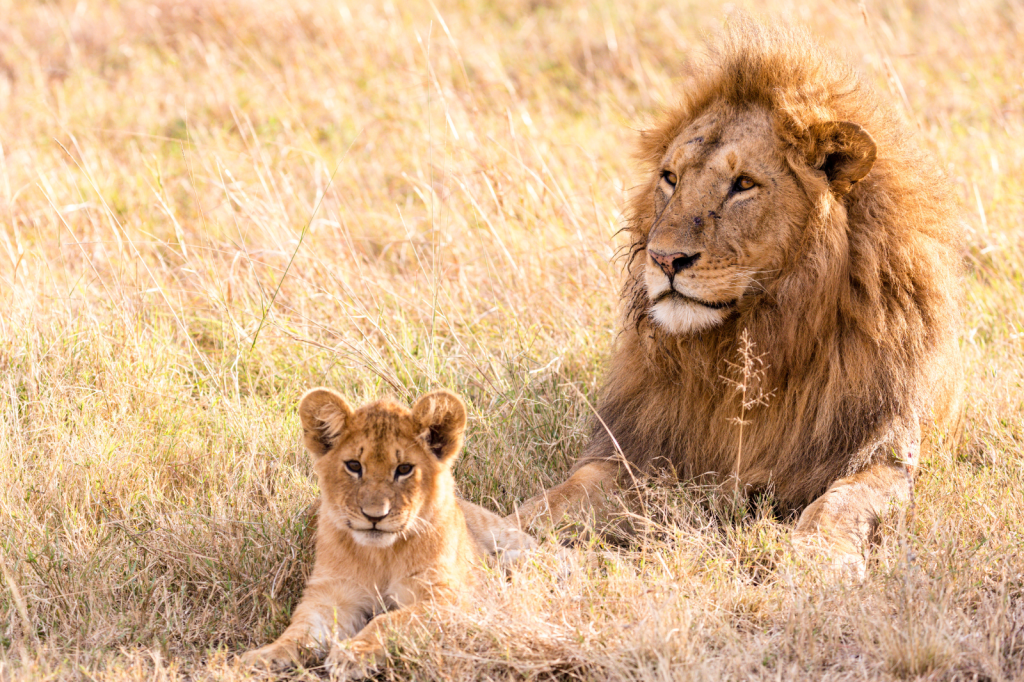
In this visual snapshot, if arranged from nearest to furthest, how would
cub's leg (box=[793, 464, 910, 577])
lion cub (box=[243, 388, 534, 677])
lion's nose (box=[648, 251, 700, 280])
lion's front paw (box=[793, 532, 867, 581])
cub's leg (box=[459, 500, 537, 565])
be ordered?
lion cub (box=[243, 388, 534, 677]) → lion's front paw (box=[793, 532, 867, 581]) → cub's leg (box=[793, 464, 910, 577]) → lion's nose (box=[648, 251, 700, 280]) → cub's leg (box=[459, 500, 537, 565])

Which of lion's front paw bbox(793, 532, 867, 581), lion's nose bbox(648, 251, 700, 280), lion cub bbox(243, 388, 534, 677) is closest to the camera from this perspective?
lion cub bbox(243, 388, 534, 677)

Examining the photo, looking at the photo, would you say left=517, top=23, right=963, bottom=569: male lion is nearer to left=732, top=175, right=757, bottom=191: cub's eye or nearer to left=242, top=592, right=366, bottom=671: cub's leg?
left=732, top=175, right=757, bottom=191: cub's eye

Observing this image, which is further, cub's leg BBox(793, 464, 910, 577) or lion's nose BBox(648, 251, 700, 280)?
lion's nose BBox(648, 251, 700, 280)

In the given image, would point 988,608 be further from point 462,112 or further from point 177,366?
point 462,112

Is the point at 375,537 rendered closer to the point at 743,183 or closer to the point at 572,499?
the point at 572,499

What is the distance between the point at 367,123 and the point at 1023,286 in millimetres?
4704

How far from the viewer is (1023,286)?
538 centimetres

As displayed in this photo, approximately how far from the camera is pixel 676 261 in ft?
11.1

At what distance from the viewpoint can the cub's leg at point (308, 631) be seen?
9.40ft

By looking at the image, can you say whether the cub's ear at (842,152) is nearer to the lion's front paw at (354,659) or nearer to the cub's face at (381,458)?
the cub's face at (381,458)

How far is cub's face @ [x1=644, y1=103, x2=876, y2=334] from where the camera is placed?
3.39 meters

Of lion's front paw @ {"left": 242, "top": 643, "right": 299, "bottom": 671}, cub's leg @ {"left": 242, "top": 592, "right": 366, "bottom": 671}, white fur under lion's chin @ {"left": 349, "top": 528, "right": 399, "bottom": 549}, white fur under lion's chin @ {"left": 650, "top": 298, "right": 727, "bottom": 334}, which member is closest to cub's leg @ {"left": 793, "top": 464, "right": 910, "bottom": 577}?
white fur under lion's chin @ {"left": 650, "top": 298, "right": 727, "bottom": 334}

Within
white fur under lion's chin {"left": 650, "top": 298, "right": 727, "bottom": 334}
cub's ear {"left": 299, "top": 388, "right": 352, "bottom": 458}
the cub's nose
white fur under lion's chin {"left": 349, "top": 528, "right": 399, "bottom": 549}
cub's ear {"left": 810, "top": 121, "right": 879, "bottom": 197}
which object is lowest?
white fur under lion's chin {"left": 349, "top": 528, "right": 399, "bottom": 549}

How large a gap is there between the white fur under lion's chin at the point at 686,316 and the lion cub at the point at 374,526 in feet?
2.65
